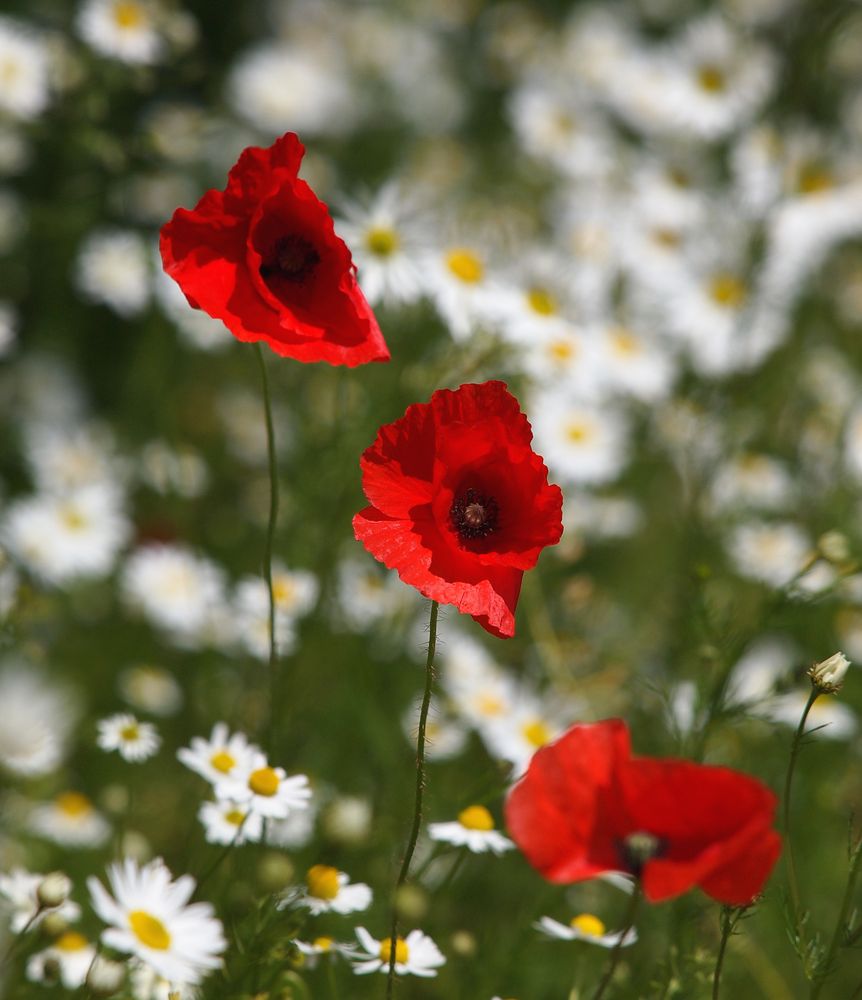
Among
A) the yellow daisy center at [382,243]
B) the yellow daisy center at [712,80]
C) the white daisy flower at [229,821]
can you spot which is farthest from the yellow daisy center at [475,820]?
the yellow daisy center at [712,80]

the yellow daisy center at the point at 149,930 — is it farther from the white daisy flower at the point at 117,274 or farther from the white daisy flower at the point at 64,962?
the white daisy flower at the point at 117,274

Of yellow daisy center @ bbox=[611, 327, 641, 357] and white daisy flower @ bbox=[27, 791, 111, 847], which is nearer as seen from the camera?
white daisy flower @ bbox=[27, 791, 111, 847]

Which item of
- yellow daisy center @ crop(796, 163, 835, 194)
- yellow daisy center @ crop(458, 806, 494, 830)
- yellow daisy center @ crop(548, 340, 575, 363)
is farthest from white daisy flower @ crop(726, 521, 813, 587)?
yellow daisy center @ crop(458, 806, 494, 830)

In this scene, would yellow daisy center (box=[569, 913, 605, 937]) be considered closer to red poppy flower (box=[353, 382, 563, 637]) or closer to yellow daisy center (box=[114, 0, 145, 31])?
red poppy flower (box=[353, 382, 563, 637])

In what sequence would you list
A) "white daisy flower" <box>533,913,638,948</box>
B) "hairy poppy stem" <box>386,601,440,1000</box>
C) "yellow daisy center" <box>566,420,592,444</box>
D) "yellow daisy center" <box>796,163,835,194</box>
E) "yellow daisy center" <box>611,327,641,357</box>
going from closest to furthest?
"hairy poppy stem" <box>386,601,440,1000</box>
"white daisy flower" <box>533,913,638,948</box>
"yellow daisy center" <box>566,420,592,444</box>
"yellow daisy center" <box>611,327,641,357</box>
"yellow daisy center" <box>796,163,835,194</box>

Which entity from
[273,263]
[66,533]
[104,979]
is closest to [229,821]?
[104,979]

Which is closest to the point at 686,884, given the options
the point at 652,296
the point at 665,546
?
the point at 665,546

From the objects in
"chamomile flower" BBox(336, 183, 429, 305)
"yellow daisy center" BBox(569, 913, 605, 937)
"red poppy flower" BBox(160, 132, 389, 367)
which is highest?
"chamomile flower" BBox(336, 183, 429, 305)
